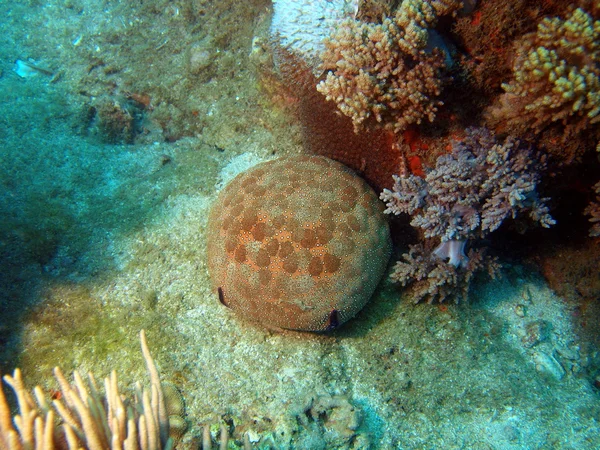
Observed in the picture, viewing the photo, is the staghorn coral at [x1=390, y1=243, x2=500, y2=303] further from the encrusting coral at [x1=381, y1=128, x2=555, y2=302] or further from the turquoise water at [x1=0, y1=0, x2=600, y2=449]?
the turquoise water at [x1=0, y1=0, x2=600, y2=449]

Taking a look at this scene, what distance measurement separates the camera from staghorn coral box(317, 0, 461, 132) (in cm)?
316

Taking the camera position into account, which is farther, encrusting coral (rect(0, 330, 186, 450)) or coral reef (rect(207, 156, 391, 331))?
coral reef (rect(207, 156, 391, 331))

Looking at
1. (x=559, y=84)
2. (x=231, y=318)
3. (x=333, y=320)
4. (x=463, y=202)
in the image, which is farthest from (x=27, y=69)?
(x=559, y=84)

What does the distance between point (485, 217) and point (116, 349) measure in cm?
385

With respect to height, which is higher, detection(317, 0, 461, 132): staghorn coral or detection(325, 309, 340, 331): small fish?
detection(317, 0, 461, 132): staghorn coral

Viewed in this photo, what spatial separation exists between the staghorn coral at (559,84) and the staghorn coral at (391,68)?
659 millimetres

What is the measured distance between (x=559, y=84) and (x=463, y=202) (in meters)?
1.14

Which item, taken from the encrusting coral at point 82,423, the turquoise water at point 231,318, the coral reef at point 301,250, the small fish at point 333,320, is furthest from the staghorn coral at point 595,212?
the encrusting coral at point 82,423

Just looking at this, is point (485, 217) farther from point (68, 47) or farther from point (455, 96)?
point (68, 47)

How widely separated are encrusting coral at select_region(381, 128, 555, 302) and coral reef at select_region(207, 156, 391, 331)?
0.39 m

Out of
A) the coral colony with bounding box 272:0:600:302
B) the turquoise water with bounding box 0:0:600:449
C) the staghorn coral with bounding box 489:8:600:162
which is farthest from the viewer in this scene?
the turquoise water with bounding box 0:0:600:449

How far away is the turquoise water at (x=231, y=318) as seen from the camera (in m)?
3.28

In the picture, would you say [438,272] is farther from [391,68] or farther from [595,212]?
[391,68]

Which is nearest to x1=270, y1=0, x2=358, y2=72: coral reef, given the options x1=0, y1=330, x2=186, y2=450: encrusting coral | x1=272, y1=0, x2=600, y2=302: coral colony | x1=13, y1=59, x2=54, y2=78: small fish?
x1=272, y1=0, x2=600, y2=302: coral colony
